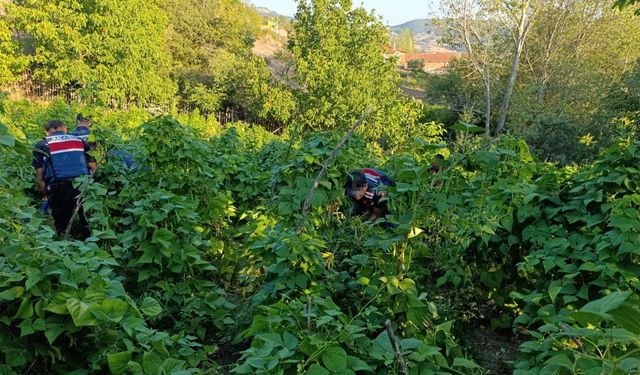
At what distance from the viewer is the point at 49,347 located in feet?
7.00

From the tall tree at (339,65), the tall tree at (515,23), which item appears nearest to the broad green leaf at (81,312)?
the tall tree at (339,65)

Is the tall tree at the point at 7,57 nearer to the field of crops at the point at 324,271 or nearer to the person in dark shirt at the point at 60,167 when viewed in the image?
the field of crops at the point at 324,271

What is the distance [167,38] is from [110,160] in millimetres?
29501

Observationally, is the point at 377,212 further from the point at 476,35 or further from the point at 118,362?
the point at 476,35

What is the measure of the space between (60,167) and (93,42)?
22739mm

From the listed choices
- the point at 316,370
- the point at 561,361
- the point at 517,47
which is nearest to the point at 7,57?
the point at 517,47

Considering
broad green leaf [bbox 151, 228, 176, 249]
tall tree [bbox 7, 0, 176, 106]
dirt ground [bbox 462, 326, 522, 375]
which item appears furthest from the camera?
tall tree [bbox 7, 0, 176, 106]

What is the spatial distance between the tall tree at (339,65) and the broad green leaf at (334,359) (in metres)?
19.0

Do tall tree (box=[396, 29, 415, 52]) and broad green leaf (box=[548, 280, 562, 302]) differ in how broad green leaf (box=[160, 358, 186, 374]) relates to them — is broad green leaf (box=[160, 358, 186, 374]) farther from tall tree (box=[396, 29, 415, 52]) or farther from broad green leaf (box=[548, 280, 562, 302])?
tall tree (box=[396, 29, 415, 52])

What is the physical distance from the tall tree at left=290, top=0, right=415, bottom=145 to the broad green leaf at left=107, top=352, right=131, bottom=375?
19034mm

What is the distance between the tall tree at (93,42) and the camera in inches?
920

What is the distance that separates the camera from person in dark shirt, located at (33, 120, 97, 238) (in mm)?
4816

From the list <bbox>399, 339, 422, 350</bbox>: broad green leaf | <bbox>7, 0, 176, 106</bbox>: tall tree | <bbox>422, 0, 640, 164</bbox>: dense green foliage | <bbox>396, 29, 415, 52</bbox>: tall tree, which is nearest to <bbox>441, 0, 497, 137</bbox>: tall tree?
Answer: <bbox>422, 0, 640, 164</bbox>: dense green foliage

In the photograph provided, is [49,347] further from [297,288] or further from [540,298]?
[540,298]
